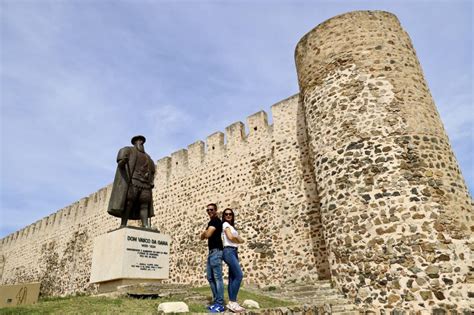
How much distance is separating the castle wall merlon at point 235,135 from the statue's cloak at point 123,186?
21.6ft

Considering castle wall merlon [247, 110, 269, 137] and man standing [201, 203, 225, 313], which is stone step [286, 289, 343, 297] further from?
castle wall merlon [247, 110, 269, 137]

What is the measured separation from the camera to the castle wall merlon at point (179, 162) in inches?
617

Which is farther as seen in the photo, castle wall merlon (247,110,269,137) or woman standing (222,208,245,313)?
castle wall merlon (247,110,269,137)

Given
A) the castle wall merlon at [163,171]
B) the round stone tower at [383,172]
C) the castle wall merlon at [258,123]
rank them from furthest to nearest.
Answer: the castle wall merlon at [163,171]
the castle wall merlon at [258,123]
the round stone tower at [383,172]

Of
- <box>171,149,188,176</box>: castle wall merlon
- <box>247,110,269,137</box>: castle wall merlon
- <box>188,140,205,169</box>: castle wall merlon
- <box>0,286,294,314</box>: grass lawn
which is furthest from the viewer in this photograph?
<box>171,149,188,176</box>: castle wall merlon

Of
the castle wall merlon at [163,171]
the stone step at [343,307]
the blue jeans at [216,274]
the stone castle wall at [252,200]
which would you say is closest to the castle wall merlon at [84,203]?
the stone castle wall at [252,200]

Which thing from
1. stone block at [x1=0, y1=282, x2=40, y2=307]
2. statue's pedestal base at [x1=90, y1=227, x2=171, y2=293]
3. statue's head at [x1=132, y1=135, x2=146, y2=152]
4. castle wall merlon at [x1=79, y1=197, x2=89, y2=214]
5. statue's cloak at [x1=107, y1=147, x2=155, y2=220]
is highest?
castle wall merlon at [x1=79, y1=197, x2=89, y2=214]

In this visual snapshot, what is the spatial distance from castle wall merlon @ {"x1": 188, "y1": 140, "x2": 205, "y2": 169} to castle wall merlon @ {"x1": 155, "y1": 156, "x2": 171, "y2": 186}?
63.3 inches

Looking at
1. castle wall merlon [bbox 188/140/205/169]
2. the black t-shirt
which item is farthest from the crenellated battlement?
the black t-shirt

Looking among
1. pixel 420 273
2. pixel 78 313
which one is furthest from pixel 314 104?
pixel 78 313

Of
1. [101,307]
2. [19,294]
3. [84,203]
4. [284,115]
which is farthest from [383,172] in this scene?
[84,203]

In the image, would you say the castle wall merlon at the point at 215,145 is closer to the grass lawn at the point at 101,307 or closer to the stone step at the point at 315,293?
the stone step at the point at 315,293

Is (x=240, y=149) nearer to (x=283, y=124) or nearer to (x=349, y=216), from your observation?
(x=283, y=124)

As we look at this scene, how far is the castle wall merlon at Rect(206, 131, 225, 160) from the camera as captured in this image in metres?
14.3
